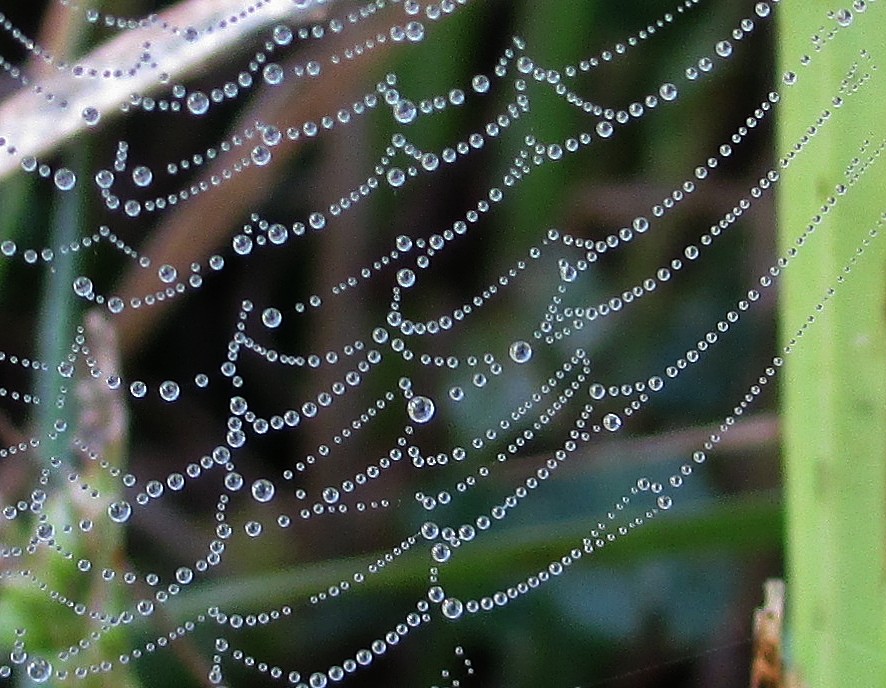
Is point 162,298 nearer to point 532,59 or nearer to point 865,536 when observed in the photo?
point 532,59

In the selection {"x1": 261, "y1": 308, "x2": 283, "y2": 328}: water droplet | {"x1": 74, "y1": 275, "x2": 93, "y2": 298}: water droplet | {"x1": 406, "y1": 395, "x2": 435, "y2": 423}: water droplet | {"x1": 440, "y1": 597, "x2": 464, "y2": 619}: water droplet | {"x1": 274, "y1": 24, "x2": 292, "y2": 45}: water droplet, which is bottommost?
{"x1": 440, "y1": 597, "x2": 464, "y2": 619}: water droplet

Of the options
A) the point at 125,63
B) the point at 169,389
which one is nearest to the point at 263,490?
the point at 169,389

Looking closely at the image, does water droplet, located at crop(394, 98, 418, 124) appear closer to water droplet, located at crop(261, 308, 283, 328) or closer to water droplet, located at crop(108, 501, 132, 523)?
water droplet, located at crop(261, 308, 283, 328)

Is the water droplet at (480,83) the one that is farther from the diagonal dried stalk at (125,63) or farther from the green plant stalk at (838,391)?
the green plant stalk at (838,391)

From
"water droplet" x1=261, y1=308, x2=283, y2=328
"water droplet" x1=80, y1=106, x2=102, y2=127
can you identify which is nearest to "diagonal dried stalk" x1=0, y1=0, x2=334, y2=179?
"water droplet" x1=80, y1=106, x2=102, y2=127

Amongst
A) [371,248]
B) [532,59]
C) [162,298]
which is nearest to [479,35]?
[532,59]

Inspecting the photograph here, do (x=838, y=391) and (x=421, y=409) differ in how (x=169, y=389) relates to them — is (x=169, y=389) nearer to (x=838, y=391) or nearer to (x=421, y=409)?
(x=421, y=409)
